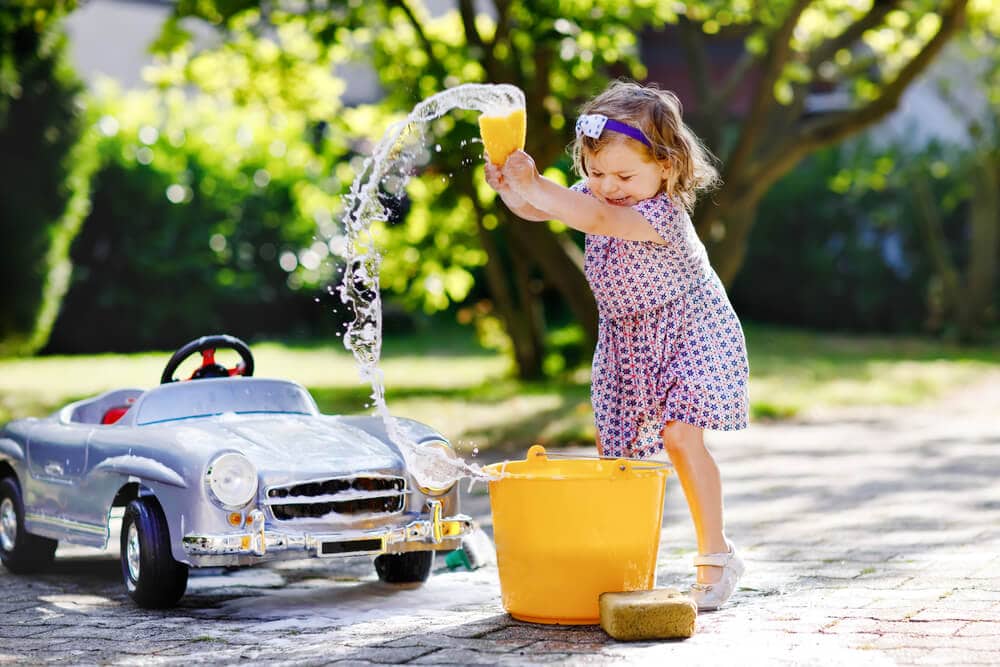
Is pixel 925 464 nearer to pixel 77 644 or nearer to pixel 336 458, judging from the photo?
pixel 336 458

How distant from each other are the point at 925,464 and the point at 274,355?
361 inches

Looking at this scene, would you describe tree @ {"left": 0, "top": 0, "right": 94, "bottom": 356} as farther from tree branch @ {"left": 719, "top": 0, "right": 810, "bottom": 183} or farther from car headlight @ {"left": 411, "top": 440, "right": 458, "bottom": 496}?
car headlight @ {"left": 411, "top": 440, "right": 458, "bottom": 496}

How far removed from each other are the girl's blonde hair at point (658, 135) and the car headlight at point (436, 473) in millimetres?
1038

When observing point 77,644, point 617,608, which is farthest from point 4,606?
point 617,608

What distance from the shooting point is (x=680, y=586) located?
466 centimetres

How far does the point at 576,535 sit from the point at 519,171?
1.01m

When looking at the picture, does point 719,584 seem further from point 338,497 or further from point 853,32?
point 853,32

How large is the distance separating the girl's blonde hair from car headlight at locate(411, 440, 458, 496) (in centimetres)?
104

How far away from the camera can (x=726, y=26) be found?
40.6 feet

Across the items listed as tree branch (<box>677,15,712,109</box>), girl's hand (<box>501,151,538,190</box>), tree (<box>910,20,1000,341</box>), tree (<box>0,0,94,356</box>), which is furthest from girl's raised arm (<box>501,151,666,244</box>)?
tree (<box>910,20,1000,341</box>)

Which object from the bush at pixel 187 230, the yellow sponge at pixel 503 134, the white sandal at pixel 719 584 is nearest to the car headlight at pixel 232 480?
the yellow sponge at pixel 503 134

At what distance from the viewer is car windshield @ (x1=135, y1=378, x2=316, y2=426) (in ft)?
16.6

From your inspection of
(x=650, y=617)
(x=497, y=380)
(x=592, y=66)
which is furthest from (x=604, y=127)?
(x=497, y=380)

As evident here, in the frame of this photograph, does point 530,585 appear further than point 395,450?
No
